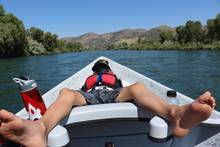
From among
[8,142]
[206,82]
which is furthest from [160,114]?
[206,82]

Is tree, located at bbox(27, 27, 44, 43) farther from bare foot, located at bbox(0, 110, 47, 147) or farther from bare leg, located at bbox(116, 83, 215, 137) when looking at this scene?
bare foot, located at bbox(0, 110, 47, 147)

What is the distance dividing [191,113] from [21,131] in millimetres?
989

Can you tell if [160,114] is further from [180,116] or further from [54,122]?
[54,122]

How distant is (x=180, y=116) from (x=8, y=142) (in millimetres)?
1076

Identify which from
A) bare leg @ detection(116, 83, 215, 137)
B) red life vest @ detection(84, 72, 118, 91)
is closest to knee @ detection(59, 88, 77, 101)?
bare leg @ detection(116, 83, 215, 137)

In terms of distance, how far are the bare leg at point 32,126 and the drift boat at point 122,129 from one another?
0.08 m

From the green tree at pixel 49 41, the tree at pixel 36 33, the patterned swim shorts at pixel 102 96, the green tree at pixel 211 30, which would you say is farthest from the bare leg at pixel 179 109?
the green tree at pixel 211 30

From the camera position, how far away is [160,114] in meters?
2.15

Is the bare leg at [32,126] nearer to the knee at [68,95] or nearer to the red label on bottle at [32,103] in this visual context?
the knee at [68,95]

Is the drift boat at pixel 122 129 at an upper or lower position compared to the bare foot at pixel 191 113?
lower

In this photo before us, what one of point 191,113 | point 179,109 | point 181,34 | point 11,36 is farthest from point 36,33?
point 191,113

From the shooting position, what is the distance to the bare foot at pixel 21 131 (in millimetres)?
1623

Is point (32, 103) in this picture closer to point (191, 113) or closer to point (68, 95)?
point (68, 95)

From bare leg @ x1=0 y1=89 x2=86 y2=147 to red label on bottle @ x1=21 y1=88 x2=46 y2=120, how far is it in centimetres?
28
